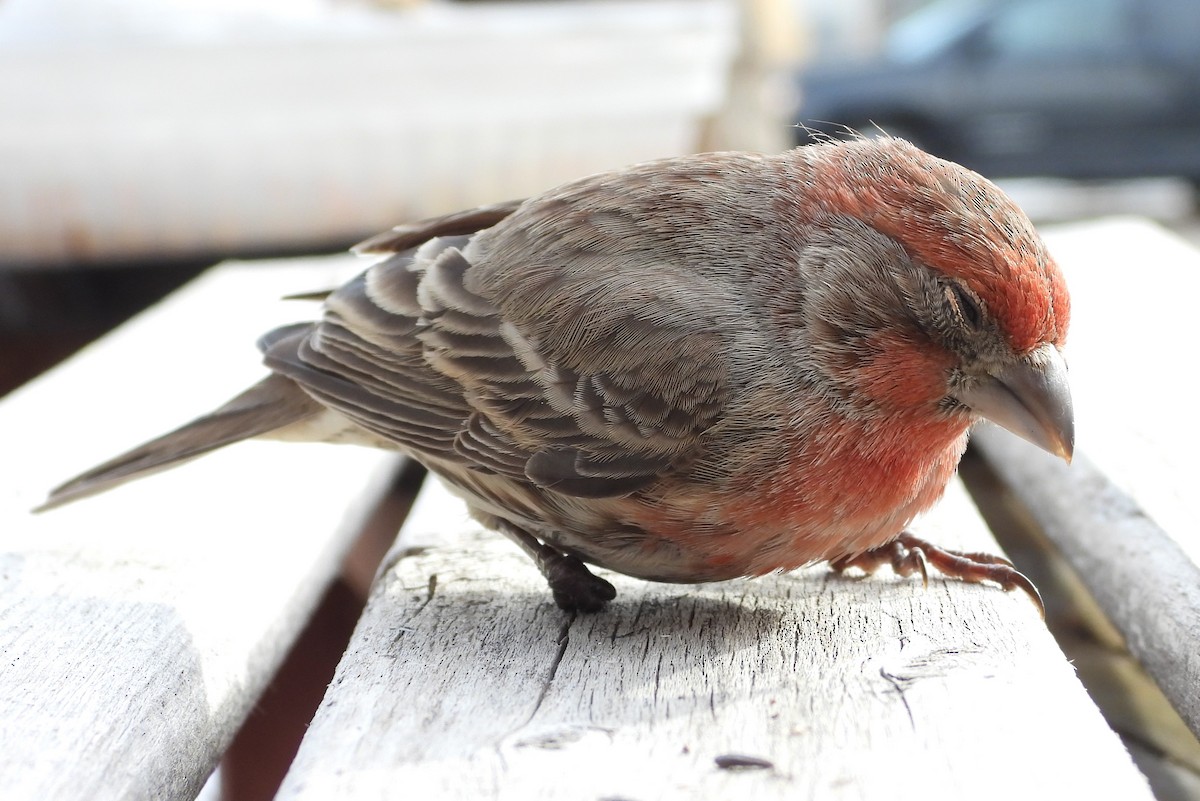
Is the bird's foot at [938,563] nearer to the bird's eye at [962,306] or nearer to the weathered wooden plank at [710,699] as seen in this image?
the weathered wooden plank at [710,699]

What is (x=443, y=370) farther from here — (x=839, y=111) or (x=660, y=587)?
(x=839, y=111)

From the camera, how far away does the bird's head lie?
2104 mm

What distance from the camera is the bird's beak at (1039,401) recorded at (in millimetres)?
2127

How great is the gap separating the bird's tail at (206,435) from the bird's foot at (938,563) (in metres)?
1.23

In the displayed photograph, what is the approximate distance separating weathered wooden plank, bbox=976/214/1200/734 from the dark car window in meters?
10.4

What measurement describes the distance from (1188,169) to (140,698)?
44.4 feet

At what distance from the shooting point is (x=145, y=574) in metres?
2.47

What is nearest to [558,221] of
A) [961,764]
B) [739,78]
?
[961,764]

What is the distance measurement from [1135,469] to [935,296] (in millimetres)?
771

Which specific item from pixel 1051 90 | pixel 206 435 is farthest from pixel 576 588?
pixel 1051 90

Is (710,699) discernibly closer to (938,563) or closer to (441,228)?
(938,563)

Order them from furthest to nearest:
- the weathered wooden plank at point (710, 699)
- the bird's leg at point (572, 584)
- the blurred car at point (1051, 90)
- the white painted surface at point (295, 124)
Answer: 1. the blurred car at point (1051, 90)
2. the white painted surface at point (295, 124)
3. the bird's leg at point (572, 584)
4. the weathered wooden plank at point (710, 699)

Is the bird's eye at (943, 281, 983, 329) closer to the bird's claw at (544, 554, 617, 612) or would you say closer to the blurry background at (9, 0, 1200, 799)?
the bird's claw at (544, 554, 617, 612)

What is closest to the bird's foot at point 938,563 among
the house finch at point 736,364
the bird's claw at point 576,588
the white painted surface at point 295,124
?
the house finch at point 736,364
